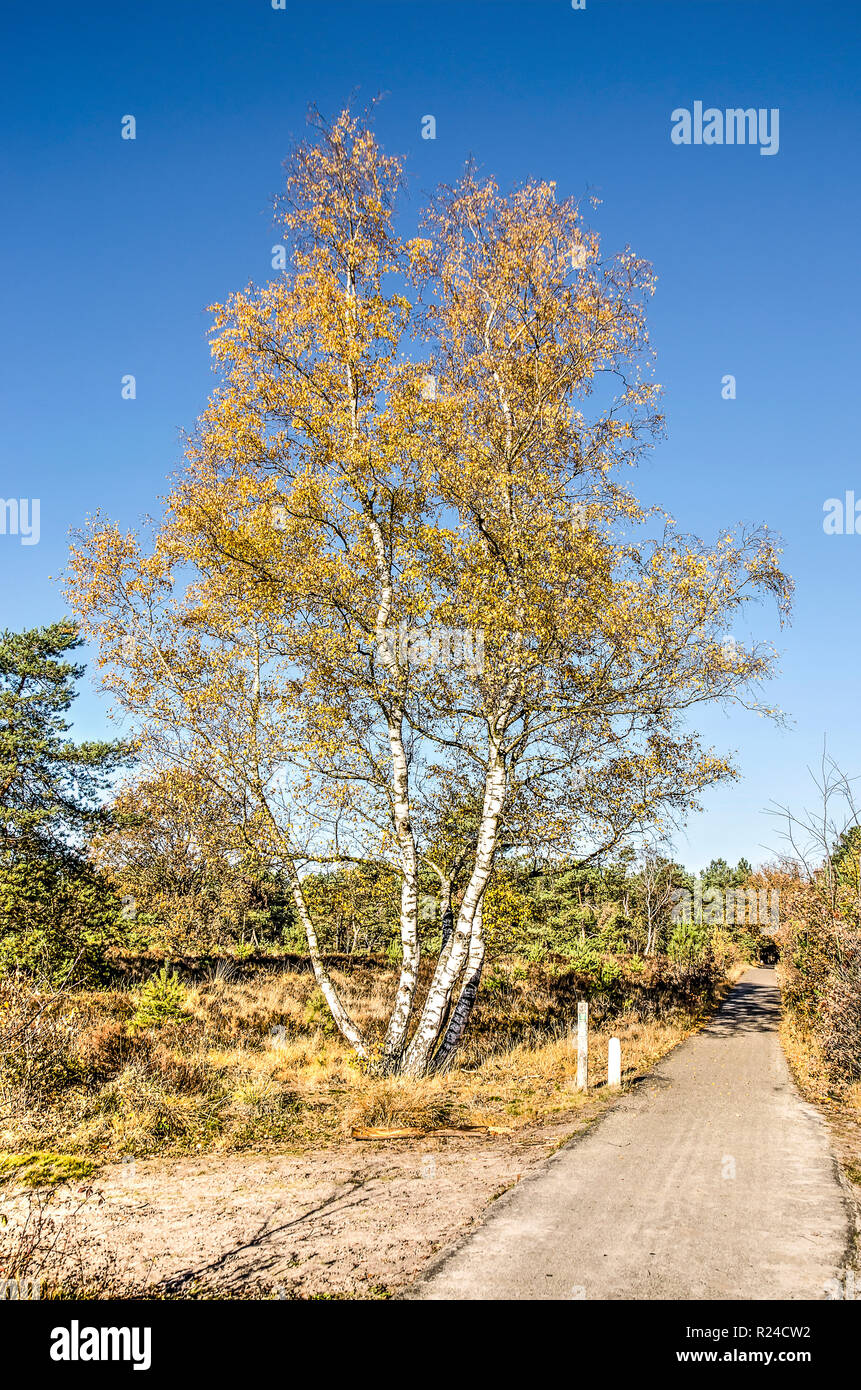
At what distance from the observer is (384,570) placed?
482 inches

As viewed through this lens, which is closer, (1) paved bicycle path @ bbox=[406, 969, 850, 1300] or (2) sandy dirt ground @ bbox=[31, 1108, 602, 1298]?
(1) paved bicycle path @ bbox=[406, 969, 850, 1300]

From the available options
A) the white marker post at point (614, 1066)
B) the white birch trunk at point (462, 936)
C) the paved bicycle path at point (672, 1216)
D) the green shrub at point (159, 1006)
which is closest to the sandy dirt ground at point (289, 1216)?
the paved bicycle path at point (672, 1216)

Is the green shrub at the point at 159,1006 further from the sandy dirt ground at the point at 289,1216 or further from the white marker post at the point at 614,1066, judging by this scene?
the white marker post at the point at 614,1066

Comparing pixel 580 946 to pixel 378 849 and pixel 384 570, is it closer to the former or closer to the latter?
pixel 378 849

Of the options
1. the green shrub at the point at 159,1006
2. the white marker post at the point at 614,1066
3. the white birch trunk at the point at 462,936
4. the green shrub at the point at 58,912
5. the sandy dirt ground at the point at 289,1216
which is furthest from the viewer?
the green shrub at the point at 58,912

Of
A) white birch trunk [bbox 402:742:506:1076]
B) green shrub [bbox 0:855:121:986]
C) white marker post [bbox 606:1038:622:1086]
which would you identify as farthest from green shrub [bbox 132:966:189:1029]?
white marker post [bbox 606:1038:622:1086]

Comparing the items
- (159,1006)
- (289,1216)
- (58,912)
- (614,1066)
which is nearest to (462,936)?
(614,1066)

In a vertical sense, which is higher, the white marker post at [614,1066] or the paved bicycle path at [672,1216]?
the paved bicycle path at [672,1216]

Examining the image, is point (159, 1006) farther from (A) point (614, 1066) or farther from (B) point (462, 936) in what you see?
(A) point (614, 1066)

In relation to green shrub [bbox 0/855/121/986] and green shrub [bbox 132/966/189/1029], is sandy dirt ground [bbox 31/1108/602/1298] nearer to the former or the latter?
green shrub [bbox 132/966/189/1029]

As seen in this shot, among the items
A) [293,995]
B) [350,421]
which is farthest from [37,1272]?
[293,995]

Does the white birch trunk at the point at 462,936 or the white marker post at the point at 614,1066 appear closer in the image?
the white birch trunk at the point at 462,936
